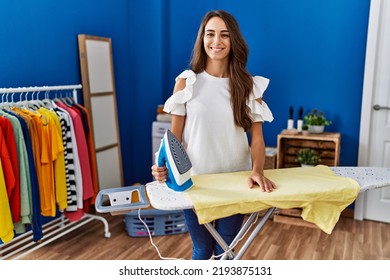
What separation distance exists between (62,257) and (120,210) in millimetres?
1444

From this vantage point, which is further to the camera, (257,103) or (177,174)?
(257,103)

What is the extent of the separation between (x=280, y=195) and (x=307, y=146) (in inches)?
73.6

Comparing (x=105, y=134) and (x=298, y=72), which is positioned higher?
(x=298, y=72)

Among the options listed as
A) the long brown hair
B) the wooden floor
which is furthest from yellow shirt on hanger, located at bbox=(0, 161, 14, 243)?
the long brown hair

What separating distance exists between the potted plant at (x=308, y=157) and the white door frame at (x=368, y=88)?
0.35m

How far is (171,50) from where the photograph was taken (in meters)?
3.57

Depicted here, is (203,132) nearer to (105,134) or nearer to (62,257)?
(62,257)

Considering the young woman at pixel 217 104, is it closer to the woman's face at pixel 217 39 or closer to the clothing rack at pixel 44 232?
the woman's face at pixel 217 39

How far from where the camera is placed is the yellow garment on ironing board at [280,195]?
1.35m

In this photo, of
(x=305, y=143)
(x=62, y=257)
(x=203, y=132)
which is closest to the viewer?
(x=203, y=132)

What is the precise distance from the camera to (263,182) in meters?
1.45

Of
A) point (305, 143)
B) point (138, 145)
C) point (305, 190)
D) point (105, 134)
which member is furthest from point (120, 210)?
point (138, 145)

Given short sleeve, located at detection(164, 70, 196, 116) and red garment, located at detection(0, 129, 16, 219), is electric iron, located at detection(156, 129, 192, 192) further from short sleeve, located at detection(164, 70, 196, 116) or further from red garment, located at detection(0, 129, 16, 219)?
red garment, located at detection(0, 129, 16, 219)

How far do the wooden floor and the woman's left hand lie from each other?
3.86ft
